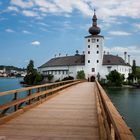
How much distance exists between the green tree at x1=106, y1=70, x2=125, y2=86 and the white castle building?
3.40 metres

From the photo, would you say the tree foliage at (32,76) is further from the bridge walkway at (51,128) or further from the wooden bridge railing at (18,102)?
the bridge walkway at (51,128)

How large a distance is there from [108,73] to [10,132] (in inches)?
4029

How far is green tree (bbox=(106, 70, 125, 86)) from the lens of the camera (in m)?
105

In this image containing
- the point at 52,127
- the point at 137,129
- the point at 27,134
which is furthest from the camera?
the point at 137,129

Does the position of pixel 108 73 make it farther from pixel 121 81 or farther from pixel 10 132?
pixel 10 132

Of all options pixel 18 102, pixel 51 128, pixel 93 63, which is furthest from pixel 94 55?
pixel 51 128

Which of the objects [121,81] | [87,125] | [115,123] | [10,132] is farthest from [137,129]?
[121,81]

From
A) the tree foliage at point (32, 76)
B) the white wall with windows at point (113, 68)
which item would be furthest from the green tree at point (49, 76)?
the white wall with windows at point (113, 68)

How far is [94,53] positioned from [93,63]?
3323mm

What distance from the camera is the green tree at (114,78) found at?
105 metres

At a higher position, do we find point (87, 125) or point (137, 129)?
point (87, 125)

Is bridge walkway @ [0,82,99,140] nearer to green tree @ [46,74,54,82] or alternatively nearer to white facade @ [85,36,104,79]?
white facade @ [85,36,104,79]

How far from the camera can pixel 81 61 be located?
11319 cm

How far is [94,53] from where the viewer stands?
107 metres
